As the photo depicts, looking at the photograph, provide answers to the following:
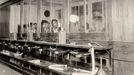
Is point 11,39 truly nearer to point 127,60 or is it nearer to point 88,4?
point 88,4

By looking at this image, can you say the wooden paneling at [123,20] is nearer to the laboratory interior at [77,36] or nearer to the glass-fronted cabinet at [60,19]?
the laboratory interior at [77,36]

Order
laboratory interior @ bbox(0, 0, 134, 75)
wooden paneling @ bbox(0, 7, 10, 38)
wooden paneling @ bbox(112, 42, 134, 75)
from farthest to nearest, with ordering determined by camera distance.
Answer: wooden paneling @ bbox(0, 7, 10, 38)
laboratory interior @ bbox(0, 0, 134, 75)
wooden paneling @ bbox(112, 42, 134, 75)

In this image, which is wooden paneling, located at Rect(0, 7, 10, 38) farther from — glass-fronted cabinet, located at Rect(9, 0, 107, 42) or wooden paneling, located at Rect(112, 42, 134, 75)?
wooden paneling, located at Rect(112, 42, 134, 75)

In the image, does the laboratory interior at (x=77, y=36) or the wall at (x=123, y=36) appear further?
the laboratory interior at (x=77, y=36)

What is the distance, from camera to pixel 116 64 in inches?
105

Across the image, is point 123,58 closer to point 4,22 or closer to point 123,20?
point 123,20

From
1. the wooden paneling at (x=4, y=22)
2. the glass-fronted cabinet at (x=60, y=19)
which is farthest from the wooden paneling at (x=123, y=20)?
the wooden paneling at (x=4, y=22)

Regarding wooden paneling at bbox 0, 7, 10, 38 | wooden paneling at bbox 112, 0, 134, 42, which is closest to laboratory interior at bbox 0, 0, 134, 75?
wooden paneling at bbox 112, 0, 134, 42

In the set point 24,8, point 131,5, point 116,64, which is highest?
point 24,8

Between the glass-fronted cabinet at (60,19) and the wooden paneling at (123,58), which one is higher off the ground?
the glass-fronted cabinet at (60,19)

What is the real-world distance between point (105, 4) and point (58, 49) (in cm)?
176

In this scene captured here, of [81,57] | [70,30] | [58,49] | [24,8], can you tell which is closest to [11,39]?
[24,8]

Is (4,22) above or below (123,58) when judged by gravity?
above

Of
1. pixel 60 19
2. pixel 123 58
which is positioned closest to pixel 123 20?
pixel 123 58
